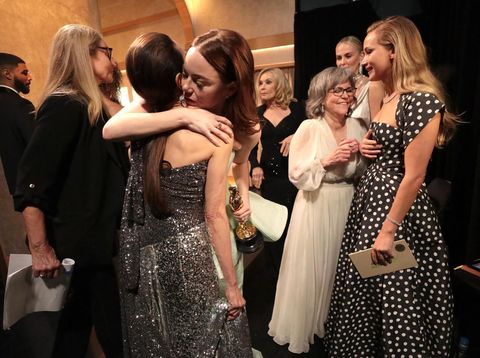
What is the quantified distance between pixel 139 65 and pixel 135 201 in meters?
0.48

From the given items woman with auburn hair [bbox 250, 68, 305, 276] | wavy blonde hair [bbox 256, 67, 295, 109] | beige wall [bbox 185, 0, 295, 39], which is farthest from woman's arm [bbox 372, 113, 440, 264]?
beige wall [bbox 185, 0, 295, 39]

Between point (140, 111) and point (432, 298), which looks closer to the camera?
point (140, 111)

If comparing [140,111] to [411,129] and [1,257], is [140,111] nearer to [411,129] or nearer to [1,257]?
[411,129]

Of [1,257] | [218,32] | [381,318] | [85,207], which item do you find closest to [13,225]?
[1,257]

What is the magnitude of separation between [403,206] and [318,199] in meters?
0.58

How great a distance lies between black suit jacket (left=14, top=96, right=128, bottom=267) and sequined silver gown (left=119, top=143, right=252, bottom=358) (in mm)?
344

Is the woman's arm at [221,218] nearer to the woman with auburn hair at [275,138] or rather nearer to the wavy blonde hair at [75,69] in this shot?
the wavy blonde hair at [75,69]

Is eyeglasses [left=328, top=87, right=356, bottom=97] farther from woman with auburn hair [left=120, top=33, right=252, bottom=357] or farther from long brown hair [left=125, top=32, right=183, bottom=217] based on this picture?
long brown hair [left=125, top=32, right=183, bottom=217]

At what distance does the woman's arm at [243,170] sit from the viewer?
1.22 m

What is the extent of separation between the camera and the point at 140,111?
1.05 meters

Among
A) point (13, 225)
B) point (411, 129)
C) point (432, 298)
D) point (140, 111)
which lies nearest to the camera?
point (140, 111)

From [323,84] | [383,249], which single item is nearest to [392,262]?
[383,249]

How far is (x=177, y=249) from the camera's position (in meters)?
1.02

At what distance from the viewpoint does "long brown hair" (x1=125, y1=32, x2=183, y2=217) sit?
2.97 feet
